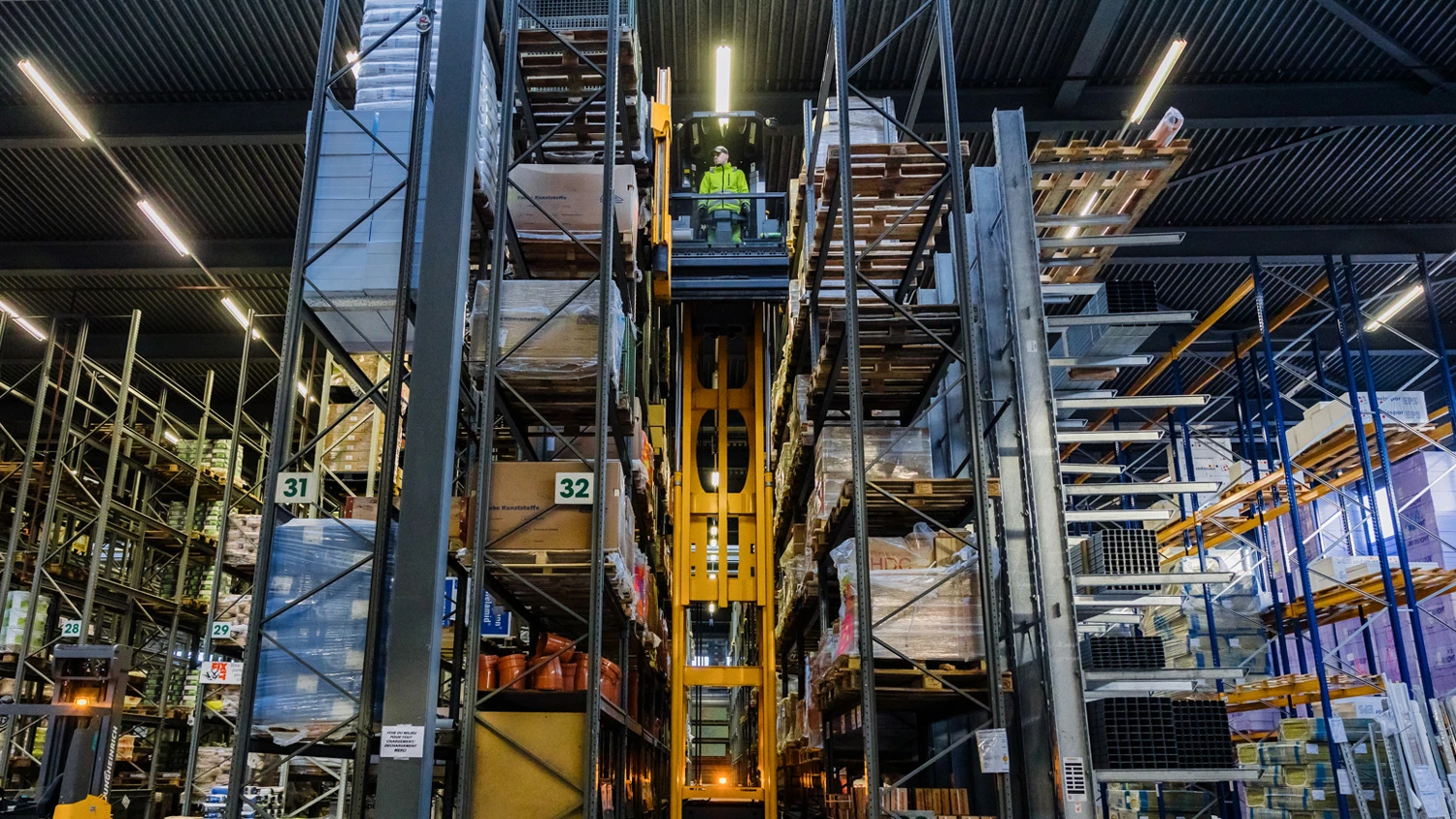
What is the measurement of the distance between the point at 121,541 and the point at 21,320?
4.44 meters

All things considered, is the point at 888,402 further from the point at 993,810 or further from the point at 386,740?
the point at 386,740

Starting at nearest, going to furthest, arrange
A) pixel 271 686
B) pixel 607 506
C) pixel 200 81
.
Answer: pixel 271 686 < pixel 607 506 < pixel 200 81

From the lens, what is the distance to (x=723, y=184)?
500 inches

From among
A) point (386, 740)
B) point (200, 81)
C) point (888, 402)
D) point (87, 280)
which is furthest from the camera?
point (87, 280)

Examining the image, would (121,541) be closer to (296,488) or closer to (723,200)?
(723,200)

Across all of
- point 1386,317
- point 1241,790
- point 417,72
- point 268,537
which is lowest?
point 1241,790

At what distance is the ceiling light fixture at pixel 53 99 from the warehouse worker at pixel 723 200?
7109 mm

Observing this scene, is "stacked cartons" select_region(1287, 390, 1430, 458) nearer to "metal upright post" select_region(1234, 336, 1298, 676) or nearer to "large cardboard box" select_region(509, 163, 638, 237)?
"metal upright post" select_region(1234, 336, 1298, 676)

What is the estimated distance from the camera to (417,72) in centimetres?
743

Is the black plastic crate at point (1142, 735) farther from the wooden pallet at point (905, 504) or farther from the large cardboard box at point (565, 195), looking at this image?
the large cardboard box at point (565, 195)

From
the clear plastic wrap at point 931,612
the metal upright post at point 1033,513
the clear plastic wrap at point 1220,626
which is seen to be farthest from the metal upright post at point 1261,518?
the clear plastic wrap at point 931,612

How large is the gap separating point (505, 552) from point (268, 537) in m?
1.52

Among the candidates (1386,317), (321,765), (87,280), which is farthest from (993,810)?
(87,280)

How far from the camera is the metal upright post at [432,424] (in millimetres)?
6035
